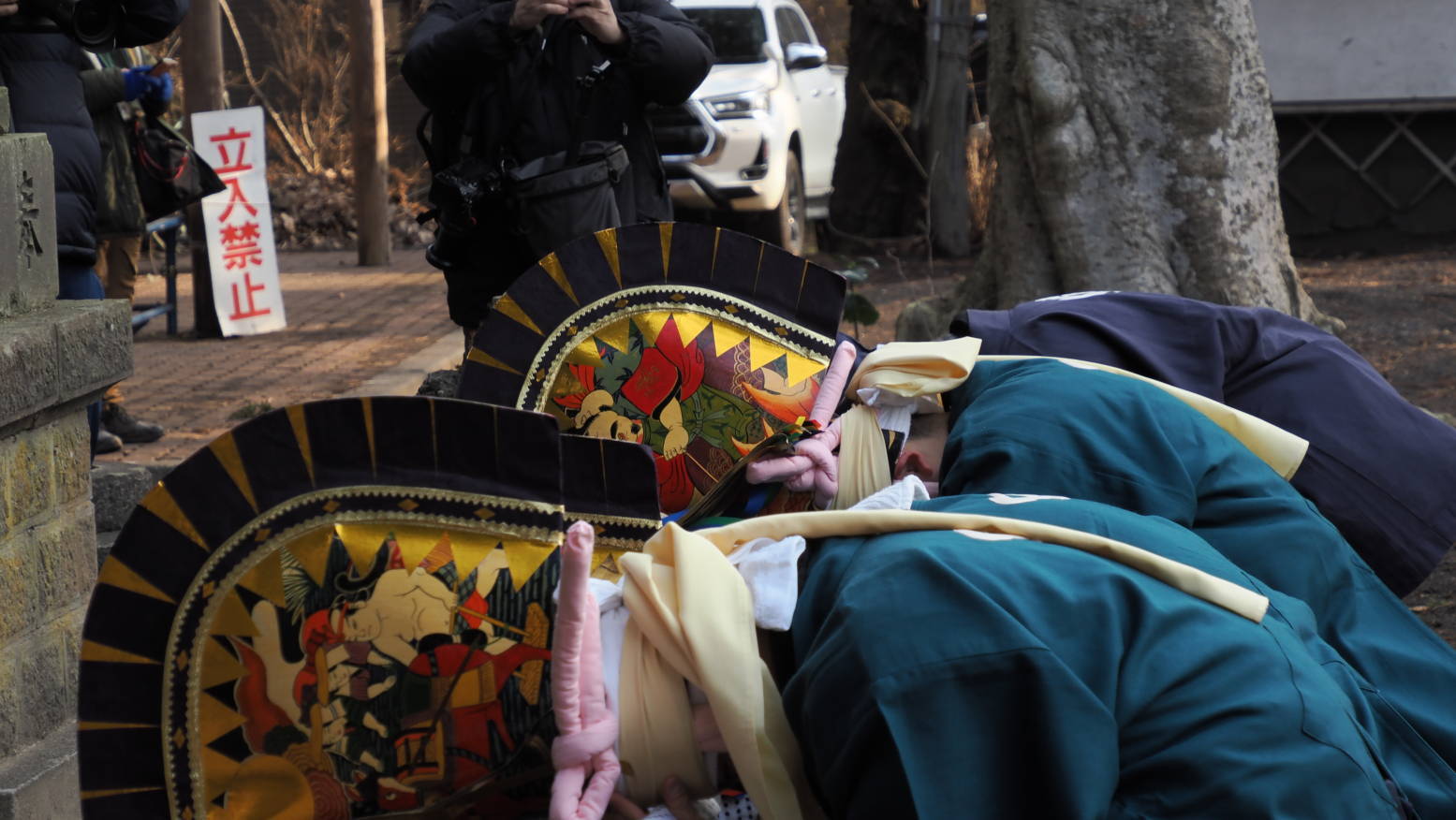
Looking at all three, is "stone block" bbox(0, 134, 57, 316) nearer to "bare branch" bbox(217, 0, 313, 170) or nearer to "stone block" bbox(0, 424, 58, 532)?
"stone block" bbox(0, 424, 58, 532)

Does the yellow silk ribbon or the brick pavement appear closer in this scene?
the yellow silk ribbon

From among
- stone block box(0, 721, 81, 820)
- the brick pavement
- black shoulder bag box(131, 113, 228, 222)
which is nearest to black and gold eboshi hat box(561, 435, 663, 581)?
stone block box(0, 721, 81, 820)

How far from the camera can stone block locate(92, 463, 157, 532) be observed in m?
3.62

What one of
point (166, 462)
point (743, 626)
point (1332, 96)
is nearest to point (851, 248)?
point (1332, 96)

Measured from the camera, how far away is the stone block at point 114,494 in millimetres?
3621

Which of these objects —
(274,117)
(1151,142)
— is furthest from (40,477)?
(274,117)

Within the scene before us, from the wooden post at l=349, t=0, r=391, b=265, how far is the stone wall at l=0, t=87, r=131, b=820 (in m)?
7.05

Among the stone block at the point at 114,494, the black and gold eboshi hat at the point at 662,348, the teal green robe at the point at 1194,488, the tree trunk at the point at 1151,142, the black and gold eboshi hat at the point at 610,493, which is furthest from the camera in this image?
the tree trunk at the point at 1151,142

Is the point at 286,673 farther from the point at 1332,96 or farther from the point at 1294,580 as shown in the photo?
the point at 1332,96

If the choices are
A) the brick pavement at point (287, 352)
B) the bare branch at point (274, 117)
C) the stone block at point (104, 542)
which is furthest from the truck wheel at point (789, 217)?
the stone block at point (104, 542)

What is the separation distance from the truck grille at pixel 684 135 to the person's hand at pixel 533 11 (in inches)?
244

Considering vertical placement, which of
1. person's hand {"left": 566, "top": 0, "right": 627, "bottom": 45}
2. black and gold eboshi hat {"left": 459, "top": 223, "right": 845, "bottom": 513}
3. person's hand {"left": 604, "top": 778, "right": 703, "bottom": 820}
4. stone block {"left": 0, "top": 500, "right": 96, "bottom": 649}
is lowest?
stone block {"left": 0, "top": 500, "right": 96, "bottom": 649}

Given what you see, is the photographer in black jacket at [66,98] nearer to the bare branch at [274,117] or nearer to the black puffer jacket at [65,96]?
the black puffer jacket at [65,96]

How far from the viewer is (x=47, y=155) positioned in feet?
8.41
